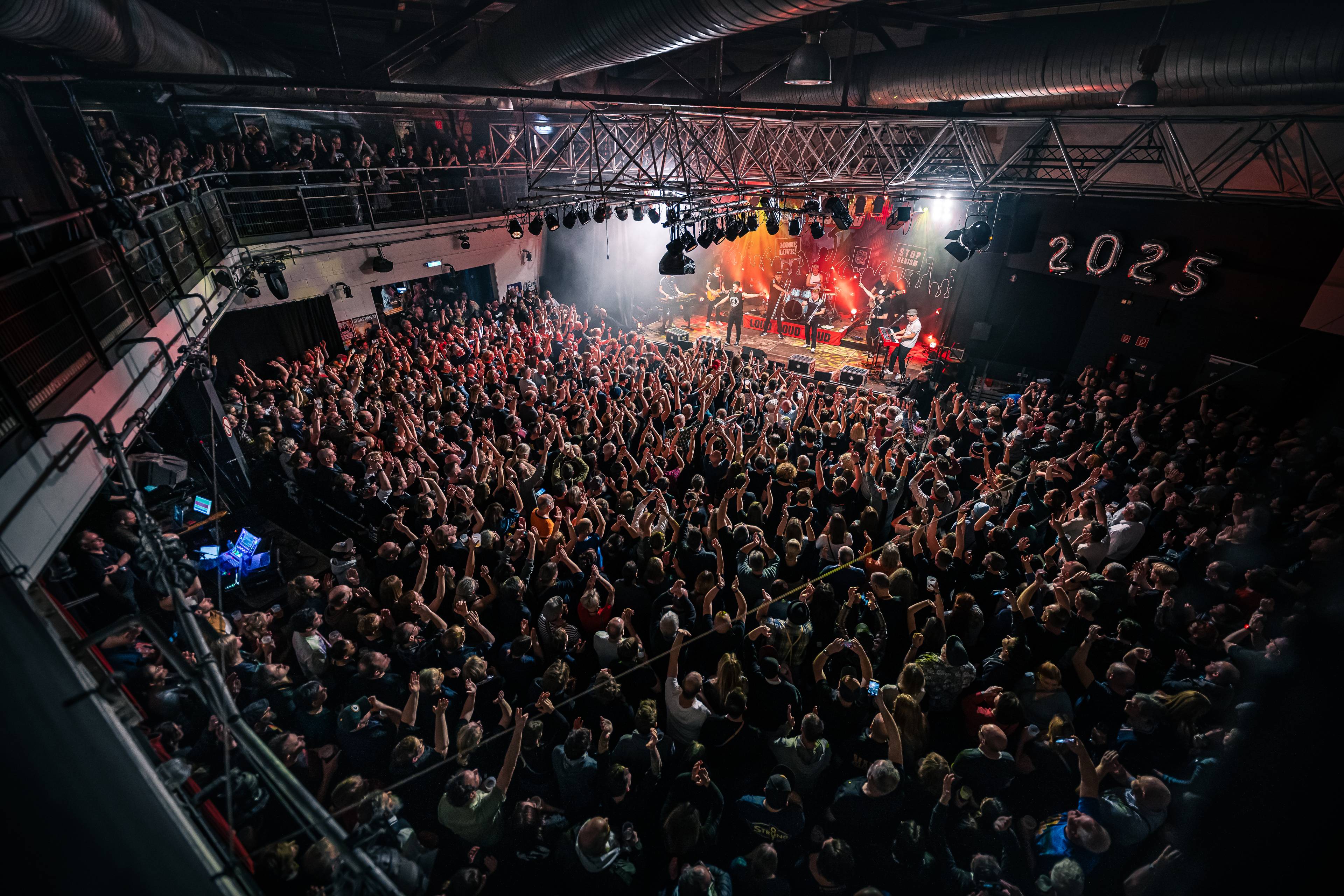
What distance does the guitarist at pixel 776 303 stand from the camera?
Answer: 53.5 ft

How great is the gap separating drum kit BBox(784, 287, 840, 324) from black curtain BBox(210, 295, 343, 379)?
11.7 m

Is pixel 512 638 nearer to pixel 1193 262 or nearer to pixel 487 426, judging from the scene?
pixel 487 426

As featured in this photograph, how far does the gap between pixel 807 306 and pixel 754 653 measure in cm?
1406

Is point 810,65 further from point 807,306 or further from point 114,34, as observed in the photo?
point 807,306

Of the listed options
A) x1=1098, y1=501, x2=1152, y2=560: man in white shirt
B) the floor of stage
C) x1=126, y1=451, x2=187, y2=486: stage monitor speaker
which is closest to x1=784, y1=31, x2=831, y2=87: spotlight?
x1=1098, y1=501, x2=1152, y2=560: man in white shirt

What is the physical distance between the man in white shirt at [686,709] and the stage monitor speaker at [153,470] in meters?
3.92

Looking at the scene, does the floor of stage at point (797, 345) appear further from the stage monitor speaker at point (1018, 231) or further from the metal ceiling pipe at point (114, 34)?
the metal ceiling pipe at point (114, 34)

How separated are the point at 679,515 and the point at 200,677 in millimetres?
4192

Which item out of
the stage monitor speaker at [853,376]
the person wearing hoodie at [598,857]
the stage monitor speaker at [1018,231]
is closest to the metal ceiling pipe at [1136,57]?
the stage monitor speaker at [1018,231]

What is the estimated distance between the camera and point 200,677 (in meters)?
1.58

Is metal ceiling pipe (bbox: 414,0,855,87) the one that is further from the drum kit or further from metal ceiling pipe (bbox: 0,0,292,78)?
the drum kit

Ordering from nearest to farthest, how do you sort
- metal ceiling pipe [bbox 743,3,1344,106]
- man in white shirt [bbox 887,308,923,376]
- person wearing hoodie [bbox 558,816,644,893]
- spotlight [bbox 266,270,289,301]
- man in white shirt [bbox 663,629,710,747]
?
person wearing hoodie [bbox 558,816,644,893] < man in white shirt [bbox 663,629,710,747] < metal ceiling pipe [bbox 743,3,1344,106] < spotlight [bbox 266,270,289,301] < man in white shirt [bbox 887,308,923,376]

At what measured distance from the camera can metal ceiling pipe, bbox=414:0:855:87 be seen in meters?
3.20

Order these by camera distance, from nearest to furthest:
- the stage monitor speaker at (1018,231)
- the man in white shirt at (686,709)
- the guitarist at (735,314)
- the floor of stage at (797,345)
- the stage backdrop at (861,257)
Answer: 1. the man in white shirt at (686,709)
2. the stage monitor speaker at (1018,231)
3. the floor of stage at (797,345)
4. the stage backdrop at (861,257)
5. the guitarist at (735,314)
